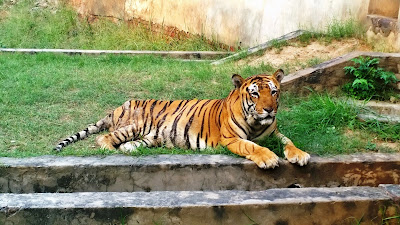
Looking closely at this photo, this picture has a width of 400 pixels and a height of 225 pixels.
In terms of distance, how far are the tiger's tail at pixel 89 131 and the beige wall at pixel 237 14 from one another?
A: 4052 mm

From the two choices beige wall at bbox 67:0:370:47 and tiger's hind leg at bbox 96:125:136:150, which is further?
beige wall at bbox 67:0:370:47

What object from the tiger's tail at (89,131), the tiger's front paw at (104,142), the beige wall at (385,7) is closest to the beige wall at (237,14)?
the beige wall at (385,7)

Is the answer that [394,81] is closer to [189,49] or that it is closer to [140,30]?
[189,49]

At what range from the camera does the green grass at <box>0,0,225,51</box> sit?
10.4 meters

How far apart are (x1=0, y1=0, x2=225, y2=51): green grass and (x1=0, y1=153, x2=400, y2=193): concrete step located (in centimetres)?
576

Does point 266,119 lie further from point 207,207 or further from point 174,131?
point 207,207

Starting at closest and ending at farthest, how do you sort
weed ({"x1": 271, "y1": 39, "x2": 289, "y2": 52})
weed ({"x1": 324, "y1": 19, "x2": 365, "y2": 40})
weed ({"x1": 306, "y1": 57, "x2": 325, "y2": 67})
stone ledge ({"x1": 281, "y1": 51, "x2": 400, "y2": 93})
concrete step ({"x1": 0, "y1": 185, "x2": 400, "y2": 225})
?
concrete step ({"x1": 0, "y1": 185, "x2": 400, "y2": 225}), stone ledge ({"x1": 281, "y1": 51, "x2": 400, "y2": 93}), weed ({"x1": 306, "y1": 57, "x2": 325, "y2": 67}), weed ({"x1": 324, "y1": 19, "x2": 365, "y2": 40}), weed ({"x1": 271, "y1": 39, "x2": 289, "y2": 52})

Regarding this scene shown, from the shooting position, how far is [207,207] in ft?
11.4

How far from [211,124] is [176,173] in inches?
35.6

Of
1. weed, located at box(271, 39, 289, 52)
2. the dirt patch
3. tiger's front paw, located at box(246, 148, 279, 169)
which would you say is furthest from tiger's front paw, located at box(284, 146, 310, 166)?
weed, located at box(271, 39, 289, 52)

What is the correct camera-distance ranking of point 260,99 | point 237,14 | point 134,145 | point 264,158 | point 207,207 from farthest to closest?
point 237,14
point 134,145
point 260,99
point 264,158
point 207,207

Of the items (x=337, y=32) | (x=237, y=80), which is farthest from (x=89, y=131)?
(x=337, y=32)

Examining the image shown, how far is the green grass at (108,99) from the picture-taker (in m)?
5.00

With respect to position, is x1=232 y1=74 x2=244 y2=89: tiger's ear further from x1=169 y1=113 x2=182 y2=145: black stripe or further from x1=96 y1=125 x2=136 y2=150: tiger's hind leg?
x1=96 y1=125 x2=136 y2=150: tiger's hind leg
